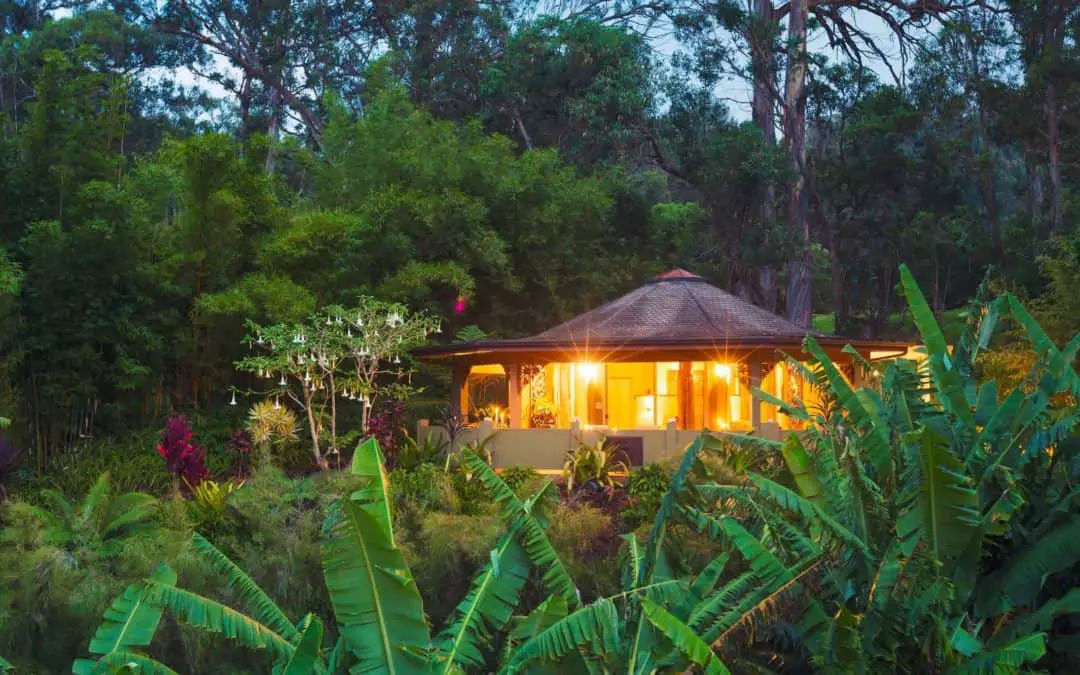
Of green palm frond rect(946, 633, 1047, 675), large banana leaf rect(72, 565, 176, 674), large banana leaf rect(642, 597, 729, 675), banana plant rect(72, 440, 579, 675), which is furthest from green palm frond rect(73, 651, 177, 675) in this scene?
green palm frond rect(946, 633, 1047, 675)

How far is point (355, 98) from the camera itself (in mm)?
37625

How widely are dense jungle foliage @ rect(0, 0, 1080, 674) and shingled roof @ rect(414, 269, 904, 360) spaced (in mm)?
2049

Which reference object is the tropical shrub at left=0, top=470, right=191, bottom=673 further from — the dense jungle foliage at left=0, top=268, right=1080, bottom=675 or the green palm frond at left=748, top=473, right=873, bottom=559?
the green palm frond at left=748, top=473, right=873, bottom=559

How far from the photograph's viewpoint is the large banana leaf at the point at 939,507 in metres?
6.99

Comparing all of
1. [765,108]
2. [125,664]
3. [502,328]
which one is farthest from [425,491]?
[765,108]

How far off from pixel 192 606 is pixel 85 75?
15792mm

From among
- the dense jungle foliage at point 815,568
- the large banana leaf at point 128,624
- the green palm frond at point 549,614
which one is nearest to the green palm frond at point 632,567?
the dense jungle foliage at point 815,568

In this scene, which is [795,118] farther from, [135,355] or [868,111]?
[135,355]

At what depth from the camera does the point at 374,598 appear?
671 centimetres

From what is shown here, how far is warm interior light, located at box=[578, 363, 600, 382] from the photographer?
22.1m

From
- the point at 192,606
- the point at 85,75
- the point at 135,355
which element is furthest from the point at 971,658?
the point at 85,75

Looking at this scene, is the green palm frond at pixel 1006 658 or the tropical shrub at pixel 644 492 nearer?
the green palm frond at pixel 1006 658

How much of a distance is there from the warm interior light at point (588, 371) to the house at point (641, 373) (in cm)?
4

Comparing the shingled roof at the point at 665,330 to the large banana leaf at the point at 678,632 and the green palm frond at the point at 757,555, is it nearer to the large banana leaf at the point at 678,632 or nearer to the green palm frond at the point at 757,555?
the green palm frond at the point at 757,555
